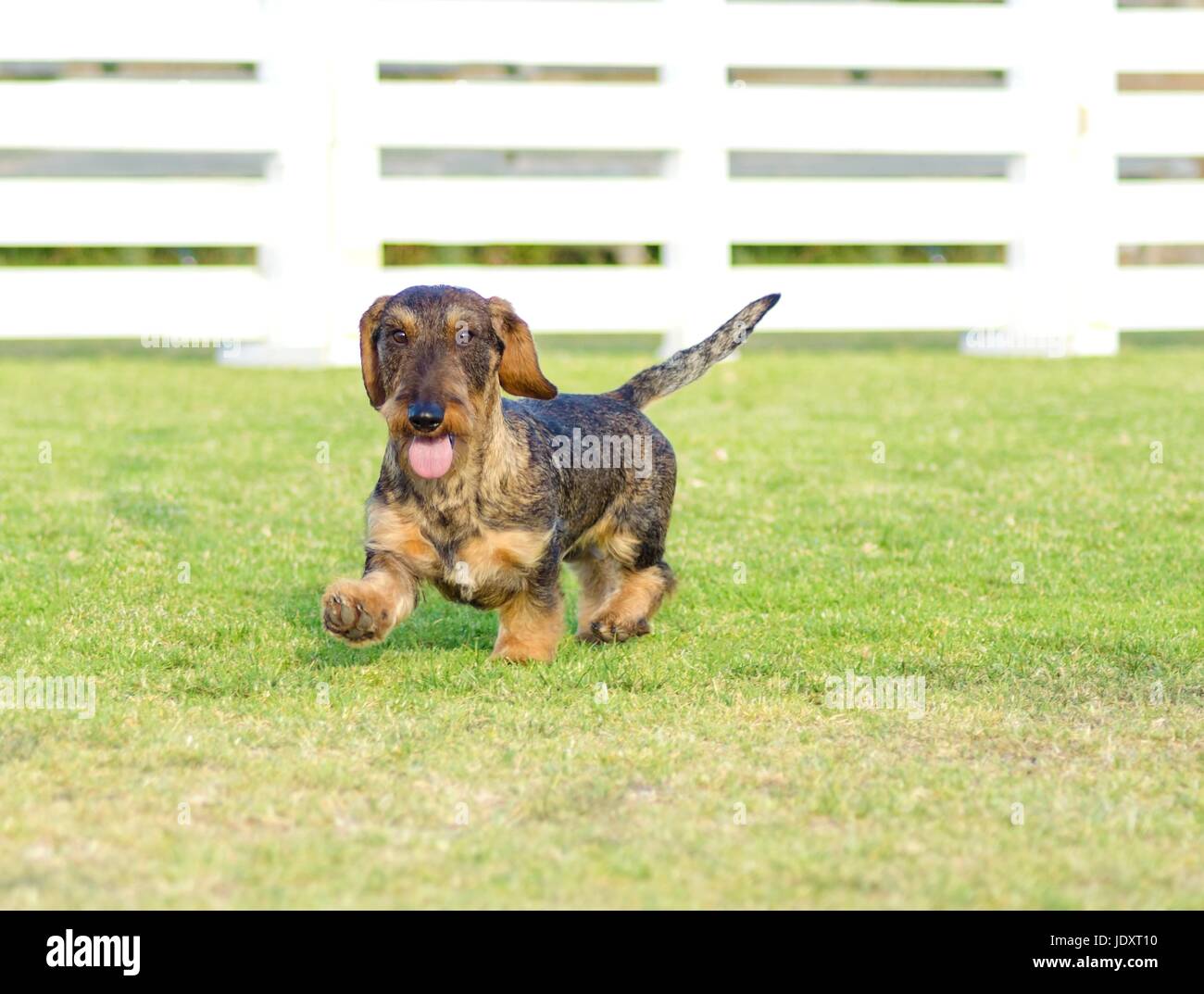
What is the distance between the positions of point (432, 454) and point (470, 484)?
297 mm

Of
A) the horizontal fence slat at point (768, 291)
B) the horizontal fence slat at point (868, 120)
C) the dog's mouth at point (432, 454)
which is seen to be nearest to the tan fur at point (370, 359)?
the dog's mouth at point (432, 454)

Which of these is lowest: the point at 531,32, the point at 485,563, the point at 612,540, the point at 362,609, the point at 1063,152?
the point at 362,609

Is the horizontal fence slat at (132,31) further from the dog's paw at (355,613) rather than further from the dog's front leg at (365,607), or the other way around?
the dog's paw at (355,613)

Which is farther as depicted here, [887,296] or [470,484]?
[887,296]

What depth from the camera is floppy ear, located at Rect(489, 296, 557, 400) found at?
5.97 m

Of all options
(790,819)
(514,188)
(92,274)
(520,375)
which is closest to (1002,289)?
(514,188)

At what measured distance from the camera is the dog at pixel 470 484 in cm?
547

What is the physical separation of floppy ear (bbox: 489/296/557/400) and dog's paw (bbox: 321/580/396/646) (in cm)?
107

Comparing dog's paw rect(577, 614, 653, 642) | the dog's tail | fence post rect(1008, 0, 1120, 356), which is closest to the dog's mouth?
dog's paw rect(577, 614, 653, 642)

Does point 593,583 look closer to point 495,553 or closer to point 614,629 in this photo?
point 614,629

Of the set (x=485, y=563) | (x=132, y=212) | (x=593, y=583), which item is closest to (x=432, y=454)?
(x=485, y=563)

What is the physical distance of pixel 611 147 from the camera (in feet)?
50.2

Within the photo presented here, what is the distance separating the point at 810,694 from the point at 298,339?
402 inches

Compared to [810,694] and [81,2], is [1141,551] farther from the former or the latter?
[81,2]
